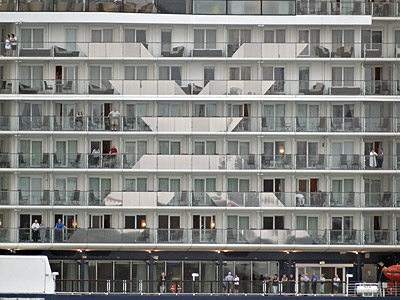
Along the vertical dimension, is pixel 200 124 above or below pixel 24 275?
above

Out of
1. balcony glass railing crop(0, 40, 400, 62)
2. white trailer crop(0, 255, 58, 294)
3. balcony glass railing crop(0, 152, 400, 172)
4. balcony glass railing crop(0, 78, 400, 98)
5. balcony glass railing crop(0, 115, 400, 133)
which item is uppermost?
balcony glass railing crop(0, 40, 400, 62)

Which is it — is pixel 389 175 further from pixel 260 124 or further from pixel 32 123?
pixel 32 123

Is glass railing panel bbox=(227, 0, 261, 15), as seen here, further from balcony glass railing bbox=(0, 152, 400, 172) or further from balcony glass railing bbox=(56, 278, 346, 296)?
balcony glass railing bbox=(56, 278, 346, 296)


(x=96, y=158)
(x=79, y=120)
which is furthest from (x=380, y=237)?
(x=79, y=120)

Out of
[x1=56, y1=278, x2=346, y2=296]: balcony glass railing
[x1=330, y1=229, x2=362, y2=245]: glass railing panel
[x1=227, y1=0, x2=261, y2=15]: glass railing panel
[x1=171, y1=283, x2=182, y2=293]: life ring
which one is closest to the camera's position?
[x1=56, y1=278, x2=346, y2=296]: balcony glass railing

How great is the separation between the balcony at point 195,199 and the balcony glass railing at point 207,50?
715 cm

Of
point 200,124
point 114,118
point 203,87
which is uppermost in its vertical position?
point 203,87

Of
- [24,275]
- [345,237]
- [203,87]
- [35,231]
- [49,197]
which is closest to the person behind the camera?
[24,275]

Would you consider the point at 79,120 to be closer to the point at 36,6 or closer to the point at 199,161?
the point at 36,6

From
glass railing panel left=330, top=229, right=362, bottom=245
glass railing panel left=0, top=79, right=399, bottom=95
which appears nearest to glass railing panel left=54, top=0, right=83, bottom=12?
glass railing panel left=0, top=79, right=399, bottom=95

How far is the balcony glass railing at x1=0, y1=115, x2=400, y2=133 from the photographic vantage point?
335 ft

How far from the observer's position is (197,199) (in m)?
102

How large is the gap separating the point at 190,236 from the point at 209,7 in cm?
1221

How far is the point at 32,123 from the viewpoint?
4031 inches
